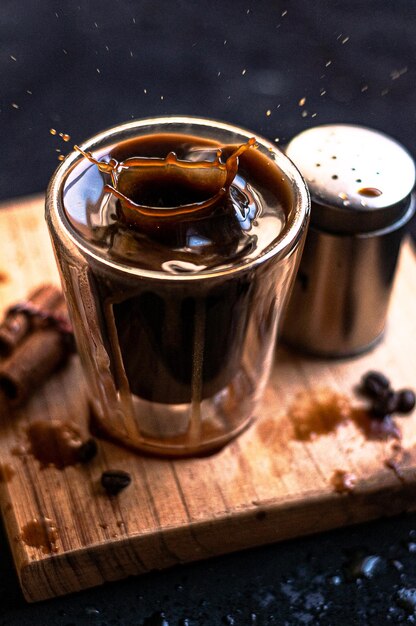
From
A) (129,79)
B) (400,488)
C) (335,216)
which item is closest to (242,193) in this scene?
(335,216)

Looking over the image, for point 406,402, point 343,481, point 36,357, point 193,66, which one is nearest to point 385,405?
point 406,402

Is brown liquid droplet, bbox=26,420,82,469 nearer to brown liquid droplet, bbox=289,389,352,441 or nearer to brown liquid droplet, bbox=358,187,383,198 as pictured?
brown liquid droplet, bbox=289,389,352,441

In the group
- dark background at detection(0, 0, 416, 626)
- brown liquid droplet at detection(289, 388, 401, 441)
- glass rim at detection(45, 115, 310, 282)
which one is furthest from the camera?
dark background at detection(0, 0, 416, 626)

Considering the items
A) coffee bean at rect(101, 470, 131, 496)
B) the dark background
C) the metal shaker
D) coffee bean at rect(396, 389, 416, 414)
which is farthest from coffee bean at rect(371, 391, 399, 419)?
the dark background

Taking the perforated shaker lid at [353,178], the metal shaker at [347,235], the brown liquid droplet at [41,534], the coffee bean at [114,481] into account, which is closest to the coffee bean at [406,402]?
the metal shaker at [347,235]

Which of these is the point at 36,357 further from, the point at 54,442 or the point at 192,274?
the point at 192,274

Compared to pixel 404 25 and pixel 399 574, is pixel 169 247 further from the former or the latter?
pixel 404 25
